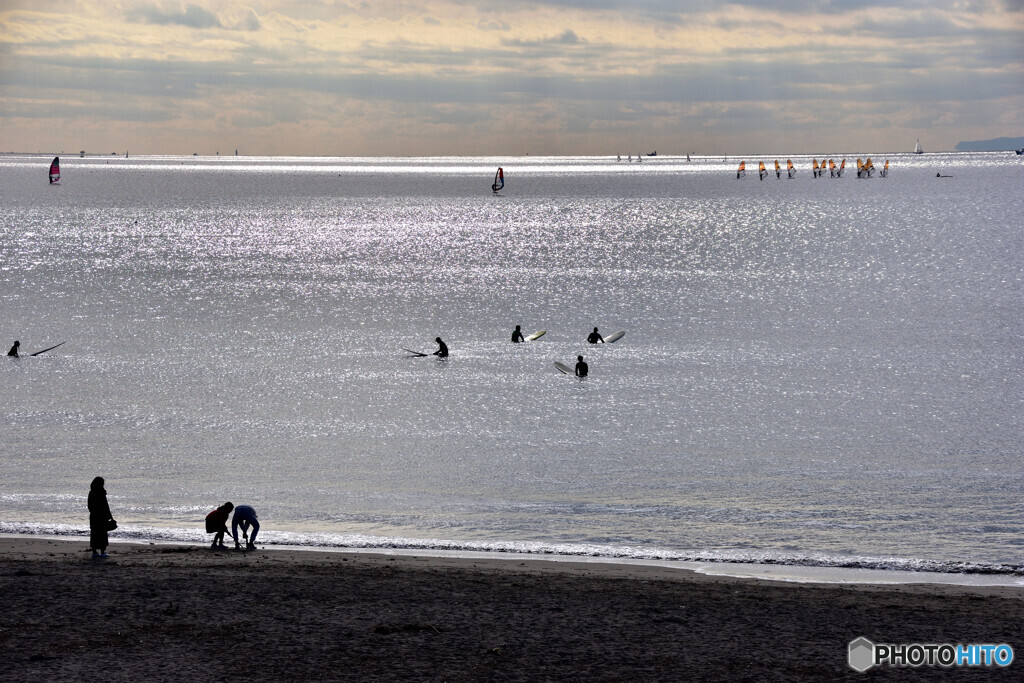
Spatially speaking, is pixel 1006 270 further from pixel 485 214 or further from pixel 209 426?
pixel 485 214

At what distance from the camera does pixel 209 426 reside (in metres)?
32.1

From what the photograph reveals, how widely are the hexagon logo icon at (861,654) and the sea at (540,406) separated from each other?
5.66 meters

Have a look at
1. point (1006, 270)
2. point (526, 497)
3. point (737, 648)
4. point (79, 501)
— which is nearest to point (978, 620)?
point (737, 648)

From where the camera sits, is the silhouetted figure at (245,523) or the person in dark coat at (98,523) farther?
the silhouetted figure at (245,523)

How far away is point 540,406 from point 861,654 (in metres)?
22.9

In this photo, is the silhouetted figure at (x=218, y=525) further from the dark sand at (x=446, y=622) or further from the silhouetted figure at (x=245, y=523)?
the dark sand at (x=446, y=622)

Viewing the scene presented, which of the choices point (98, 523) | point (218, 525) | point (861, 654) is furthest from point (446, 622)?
point (98, 523)

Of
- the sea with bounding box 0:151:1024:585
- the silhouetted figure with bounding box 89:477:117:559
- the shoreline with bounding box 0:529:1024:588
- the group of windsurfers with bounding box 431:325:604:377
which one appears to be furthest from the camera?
the group of windsurfers with bounding box 431:325:604:377

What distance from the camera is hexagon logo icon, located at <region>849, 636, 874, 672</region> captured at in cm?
1272

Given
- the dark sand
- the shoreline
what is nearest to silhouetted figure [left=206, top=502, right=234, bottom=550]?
the shoreline

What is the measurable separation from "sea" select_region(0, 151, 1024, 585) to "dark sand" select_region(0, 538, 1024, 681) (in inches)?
110

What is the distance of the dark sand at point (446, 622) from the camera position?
41.2 feet

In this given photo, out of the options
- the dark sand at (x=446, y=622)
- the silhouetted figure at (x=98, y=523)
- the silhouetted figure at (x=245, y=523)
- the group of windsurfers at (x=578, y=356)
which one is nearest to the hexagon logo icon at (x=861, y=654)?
the dark sand at (x=446, y=622)

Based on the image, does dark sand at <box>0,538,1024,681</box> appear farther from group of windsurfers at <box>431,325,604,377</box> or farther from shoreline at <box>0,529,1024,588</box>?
group of windsurfers at <box>431,325,604,377</box>
